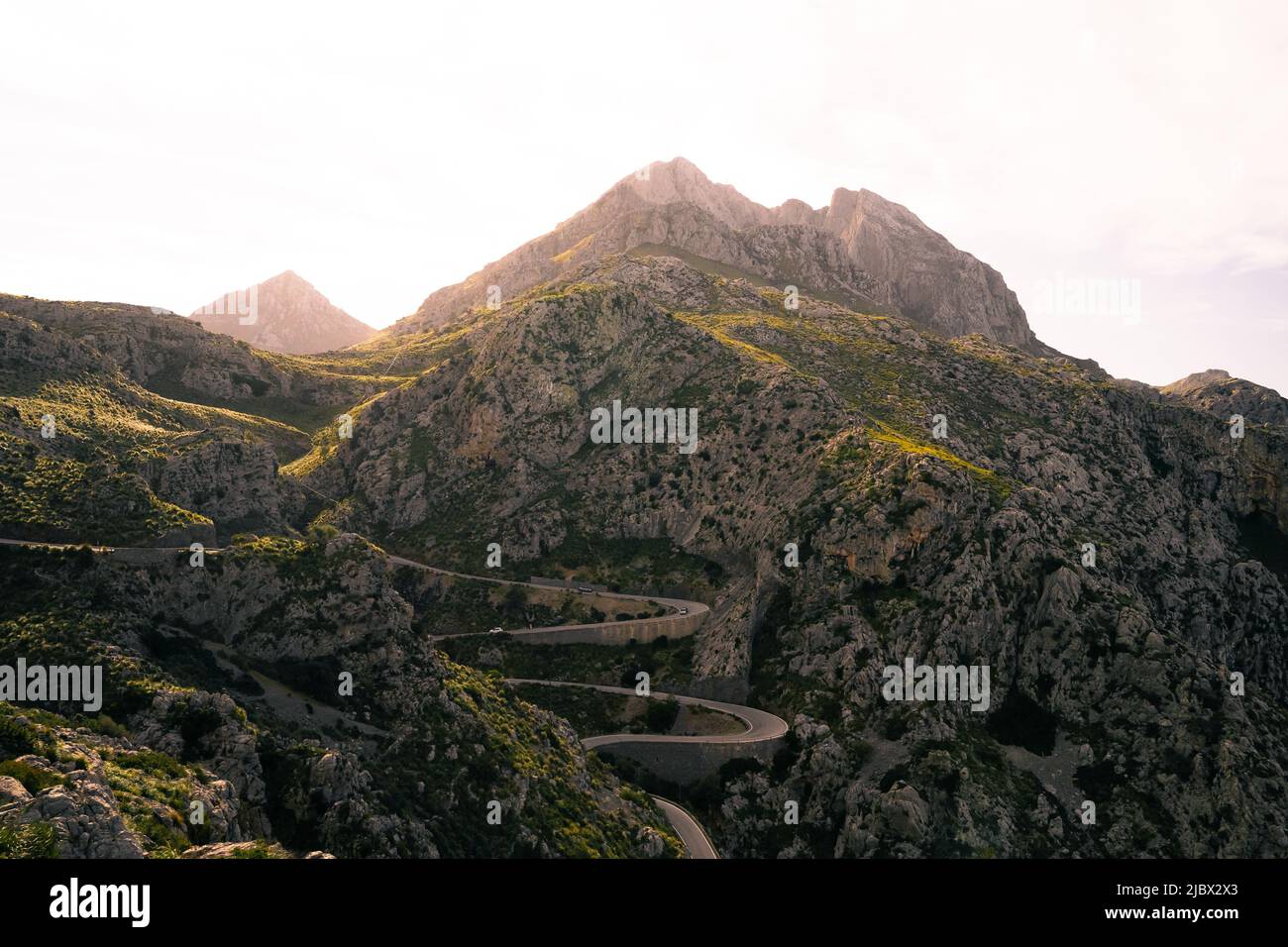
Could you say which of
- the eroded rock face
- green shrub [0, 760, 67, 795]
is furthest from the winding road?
green shrub [0, 760, 67, 795]

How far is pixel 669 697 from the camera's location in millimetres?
94625

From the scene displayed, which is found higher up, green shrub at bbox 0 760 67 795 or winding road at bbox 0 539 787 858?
green shrub at bbox 0 760 67 795

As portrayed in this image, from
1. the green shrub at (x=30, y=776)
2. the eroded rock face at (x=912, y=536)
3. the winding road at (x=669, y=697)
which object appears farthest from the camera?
the eroded rock face at (x=912, y=536)

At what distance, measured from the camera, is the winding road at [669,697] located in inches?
2726

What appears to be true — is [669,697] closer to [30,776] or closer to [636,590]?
[636,590]

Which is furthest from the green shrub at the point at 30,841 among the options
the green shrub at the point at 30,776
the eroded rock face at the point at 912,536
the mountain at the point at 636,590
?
the eroded rock face at the point at 912,536

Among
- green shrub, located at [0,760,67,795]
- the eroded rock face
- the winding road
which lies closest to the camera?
green shrub, located at [0,760,67,795]

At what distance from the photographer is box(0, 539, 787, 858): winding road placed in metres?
69.2

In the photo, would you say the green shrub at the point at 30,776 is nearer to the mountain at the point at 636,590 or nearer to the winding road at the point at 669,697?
the mountain at the point at 636,590

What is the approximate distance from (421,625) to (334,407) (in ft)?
322

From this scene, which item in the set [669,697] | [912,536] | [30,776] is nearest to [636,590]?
[669,697]

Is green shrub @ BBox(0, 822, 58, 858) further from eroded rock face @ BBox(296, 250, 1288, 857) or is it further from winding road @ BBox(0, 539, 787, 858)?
eroded rock face @ BBox(296, 250, 1288, 857)
